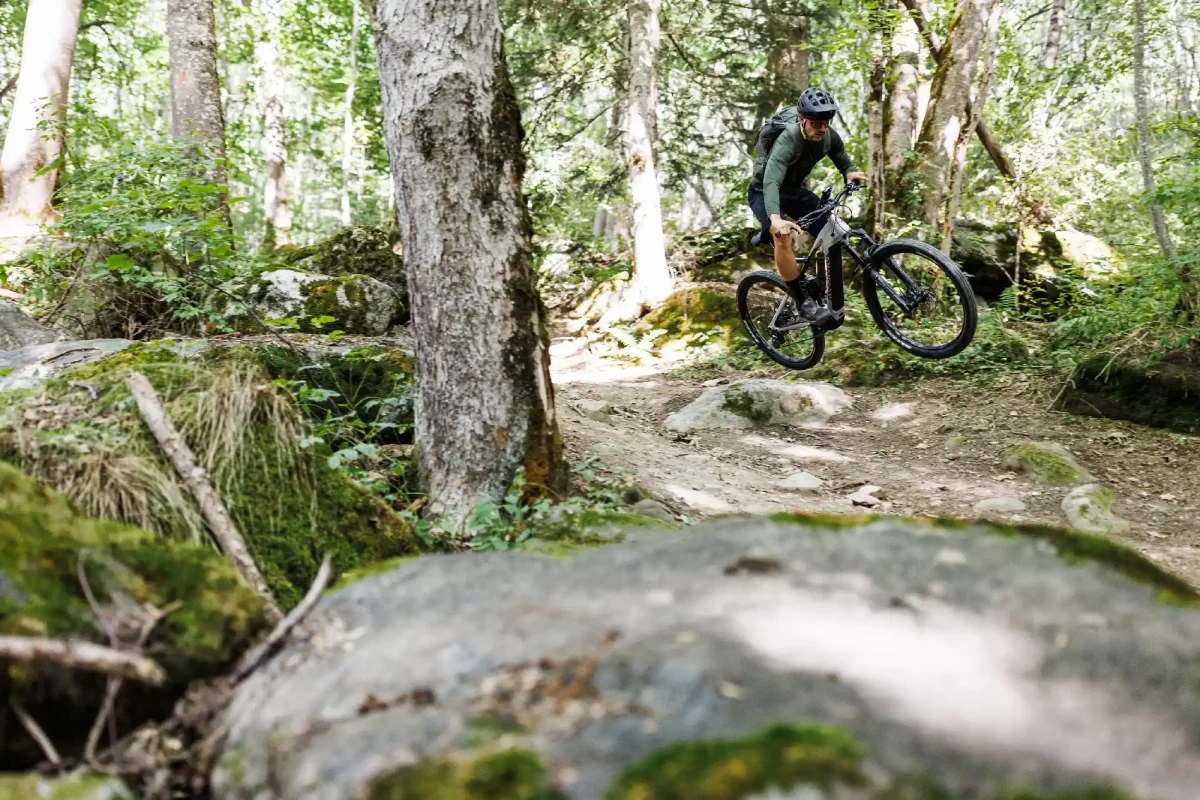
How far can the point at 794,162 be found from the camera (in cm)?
601

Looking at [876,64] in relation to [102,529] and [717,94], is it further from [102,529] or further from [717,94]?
[102,529]

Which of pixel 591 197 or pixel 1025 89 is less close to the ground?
pixel 1025 89

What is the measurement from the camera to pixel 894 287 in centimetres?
616

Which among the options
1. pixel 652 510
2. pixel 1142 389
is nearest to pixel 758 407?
pixel 1142 389

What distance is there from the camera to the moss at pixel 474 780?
1299mm

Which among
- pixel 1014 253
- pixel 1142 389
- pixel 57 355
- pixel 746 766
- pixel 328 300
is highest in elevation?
pixel 1014 253

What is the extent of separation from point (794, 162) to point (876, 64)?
18.3ft

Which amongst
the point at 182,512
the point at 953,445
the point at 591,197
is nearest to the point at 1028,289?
the point at 953,445

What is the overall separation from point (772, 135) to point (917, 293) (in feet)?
5.61

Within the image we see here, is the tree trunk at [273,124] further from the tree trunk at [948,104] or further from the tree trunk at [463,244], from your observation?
the tree trunk at [463,244]

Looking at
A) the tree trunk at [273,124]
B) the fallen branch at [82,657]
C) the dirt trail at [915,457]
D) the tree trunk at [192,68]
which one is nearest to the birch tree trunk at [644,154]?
the dirt trail at [915,457]

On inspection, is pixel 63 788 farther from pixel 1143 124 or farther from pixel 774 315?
pixel 1143 124

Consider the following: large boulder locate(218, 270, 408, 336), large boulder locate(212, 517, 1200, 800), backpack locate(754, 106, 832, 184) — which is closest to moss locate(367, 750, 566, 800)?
large boulder locate(212, 517, 1200, 800)

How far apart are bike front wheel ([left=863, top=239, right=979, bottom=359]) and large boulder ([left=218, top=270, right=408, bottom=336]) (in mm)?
4414
